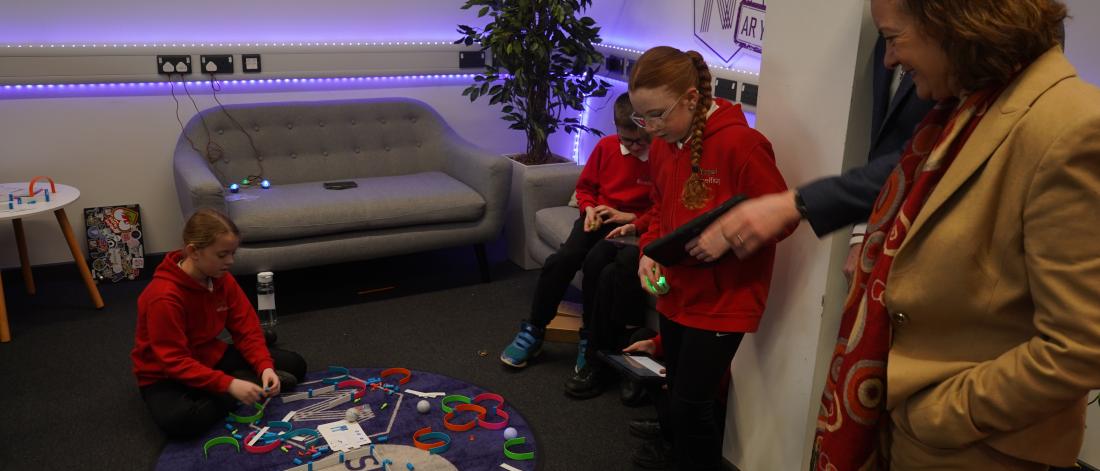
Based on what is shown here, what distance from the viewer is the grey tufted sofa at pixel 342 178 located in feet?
12.9

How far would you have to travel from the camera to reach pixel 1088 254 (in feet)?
3.47

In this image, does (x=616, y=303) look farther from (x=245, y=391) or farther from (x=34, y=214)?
(x=34, y=214)

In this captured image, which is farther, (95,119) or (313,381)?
(95,119)

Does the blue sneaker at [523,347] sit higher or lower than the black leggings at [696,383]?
lower

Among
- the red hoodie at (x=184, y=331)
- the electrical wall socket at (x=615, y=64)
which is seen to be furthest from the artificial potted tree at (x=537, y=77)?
the red hoodie at (x=184, y=331)

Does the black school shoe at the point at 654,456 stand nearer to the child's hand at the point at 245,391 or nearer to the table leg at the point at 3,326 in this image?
the child's hand at the point at 245,391

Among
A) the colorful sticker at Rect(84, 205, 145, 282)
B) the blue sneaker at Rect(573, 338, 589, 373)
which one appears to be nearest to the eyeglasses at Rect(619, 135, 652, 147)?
the blue sneaker at Rect(573, 338, 589, 373)

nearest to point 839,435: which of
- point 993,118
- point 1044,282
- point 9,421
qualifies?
point 1044,282

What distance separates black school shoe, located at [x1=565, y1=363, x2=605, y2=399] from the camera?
327 cm

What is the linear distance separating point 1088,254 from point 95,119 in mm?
4500

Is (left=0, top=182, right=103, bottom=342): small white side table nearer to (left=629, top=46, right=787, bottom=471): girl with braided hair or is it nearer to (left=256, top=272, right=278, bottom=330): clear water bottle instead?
(left=256, top=272, right=278, bottom=330): clear water bottle

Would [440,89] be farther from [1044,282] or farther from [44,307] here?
[1044,282]

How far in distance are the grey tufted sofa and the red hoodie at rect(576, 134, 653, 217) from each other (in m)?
0.71

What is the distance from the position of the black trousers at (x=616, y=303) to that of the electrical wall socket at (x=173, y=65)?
2561 millimetres
